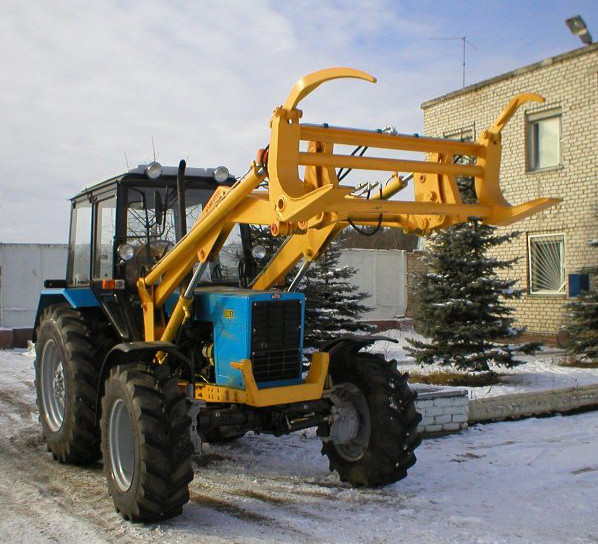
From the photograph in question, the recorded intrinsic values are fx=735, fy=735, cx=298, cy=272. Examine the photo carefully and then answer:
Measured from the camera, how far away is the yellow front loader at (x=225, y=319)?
5.18 metres

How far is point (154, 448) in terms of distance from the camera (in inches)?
204

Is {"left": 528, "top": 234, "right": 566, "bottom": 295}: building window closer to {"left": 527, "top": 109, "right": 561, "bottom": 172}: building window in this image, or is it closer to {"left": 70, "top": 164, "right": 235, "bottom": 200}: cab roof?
{"left": 527, "top": 109, "right": 561, "bottom": 172}: building window

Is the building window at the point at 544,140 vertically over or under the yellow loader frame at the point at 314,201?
over

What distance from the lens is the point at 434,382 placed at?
37.6 ft

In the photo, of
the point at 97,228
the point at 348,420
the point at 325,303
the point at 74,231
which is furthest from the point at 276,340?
the point at 325,303

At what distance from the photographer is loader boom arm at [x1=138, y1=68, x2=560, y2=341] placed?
16.3 ft

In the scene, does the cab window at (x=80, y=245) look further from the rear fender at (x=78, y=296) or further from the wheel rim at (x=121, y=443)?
the wheel rim at (x=121, y=443)

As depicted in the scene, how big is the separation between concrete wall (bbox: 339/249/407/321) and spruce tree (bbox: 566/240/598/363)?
9261 mm

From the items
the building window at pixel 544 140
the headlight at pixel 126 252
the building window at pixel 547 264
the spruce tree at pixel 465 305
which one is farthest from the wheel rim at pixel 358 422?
the building window at pixel 544 140

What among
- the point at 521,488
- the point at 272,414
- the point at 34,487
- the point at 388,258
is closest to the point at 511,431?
the point at 521,488

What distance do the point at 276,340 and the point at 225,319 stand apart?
458 mm

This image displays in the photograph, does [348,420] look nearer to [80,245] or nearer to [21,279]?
[80,245]

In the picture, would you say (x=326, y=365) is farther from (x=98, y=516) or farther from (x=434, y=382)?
(x=434, y=382)

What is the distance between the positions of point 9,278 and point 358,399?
1517cm
